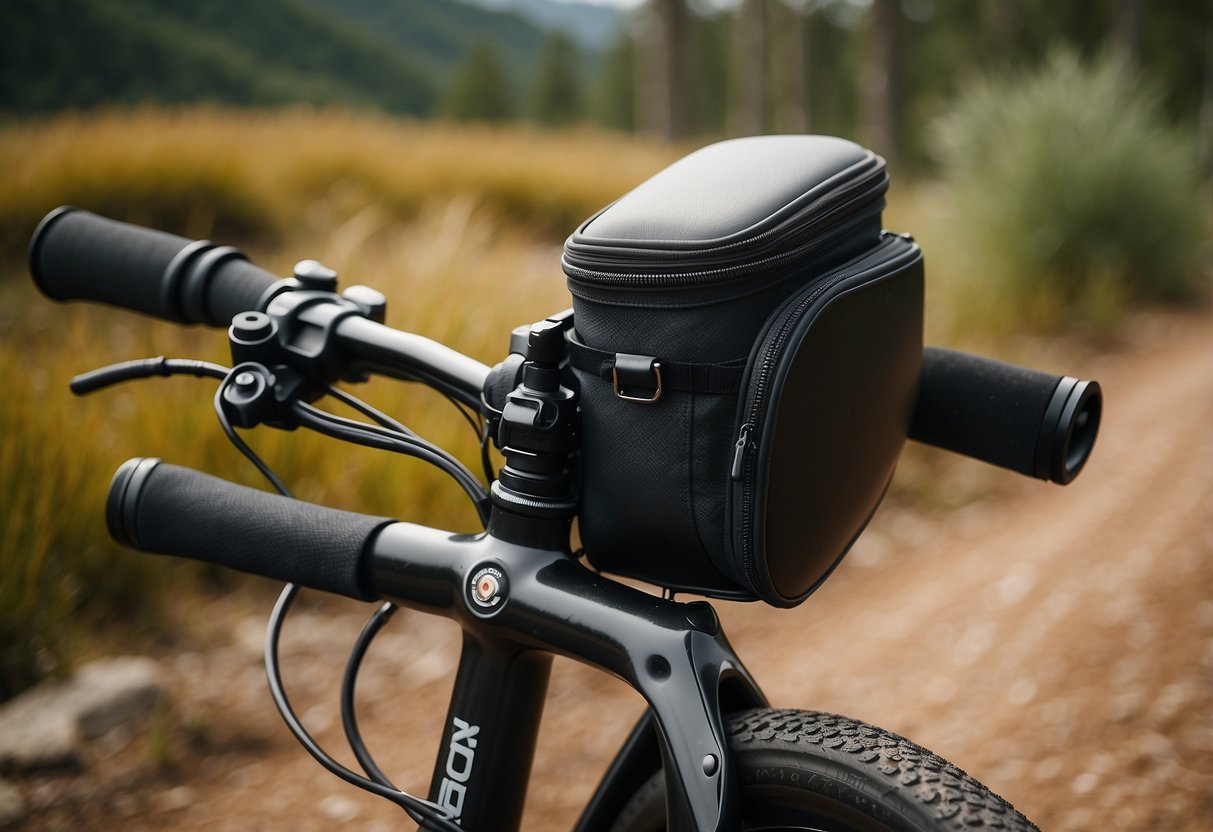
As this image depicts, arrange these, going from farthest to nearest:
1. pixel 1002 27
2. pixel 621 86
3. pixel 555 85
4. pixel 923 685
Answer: pixel 555 85 → pixel 621 86 → pixel 1002 27 → pixel 923 685

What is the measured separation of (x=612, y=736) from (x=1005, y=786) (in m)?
0.93

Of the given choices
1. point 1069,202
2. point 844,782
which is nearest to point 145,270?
point 844,782

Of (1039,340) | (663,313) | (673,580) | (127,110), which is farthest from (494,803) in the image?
(127,110)

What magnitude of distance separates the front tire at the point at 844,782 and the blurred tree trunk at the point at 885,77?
11.3 meters

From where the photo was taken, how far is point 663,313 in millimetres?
774

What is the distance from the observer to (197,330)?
3.73 meters

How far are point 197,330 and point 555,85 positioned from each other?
3762 centimetres

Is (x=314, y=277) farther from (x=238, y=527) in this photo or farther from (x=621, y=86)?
(x=621, y=86)

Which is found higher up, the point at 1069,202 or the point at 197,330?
the point at 1069,202

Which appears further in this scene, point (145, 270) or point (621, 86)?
point (621, 86)

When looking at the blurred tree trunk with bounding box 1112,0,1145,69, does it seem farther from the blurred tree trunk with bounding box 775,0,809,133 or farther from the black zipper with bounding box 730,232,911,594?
the black zipper with bounding box 730,232,911,594

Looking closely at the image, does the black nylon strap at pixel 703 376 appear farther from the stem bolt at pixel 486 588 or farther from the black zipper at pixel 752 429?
the stem bolt at pixel 486 588

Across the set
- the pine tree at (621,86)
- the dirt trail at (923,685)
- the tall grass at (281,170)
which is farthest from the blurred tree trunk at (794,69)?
the dirt trail at (923,685)

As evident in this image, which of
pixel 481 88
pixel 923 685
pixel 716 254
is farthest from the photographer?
pixel 481 88
